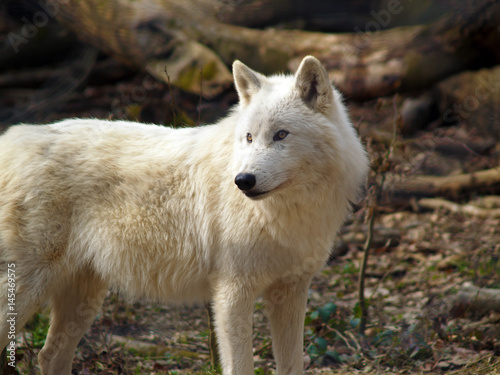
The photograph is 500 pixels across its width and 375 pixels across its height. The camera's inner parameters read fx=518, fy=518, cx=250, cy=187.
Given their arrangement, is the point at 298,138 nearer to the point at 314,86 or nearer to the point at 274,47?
the point at 314,86

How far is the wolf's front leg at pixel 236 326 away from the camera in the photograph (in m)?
3.52

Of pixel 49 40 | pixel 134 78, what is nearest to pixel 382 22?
pixel 134 78

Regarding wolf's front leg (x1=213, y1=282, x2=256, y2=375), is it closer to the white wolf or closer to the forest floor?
the white wolf

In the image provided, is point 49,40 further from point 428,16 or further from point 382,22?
point 428,16

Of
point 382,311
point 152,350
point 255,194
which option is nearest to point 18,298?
point 152,350

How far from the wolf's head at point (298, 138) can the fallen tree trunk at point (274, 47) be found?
444 cm

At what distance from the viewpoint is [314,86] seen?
354 cm

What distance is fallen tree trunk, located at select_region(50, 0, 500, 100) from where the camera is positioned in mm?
7770

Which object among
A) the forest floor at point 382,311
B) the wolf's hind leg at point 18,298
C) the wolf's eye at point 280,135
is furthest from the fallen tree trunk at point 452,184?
the wolf's hind leg at point 18,298

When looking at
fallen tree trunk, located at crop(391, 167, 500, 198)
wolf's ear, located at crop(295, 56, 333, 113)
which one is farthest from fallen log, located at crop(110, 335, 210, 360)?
fallen tree trunk, located at crop(391, 167, 500, 198)

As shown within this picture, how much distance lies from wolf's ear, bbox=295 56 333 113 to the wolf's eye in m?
0.28

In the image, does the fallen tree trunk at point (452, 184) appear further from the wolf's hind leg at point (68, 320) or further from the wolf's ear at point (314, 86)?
the wolf's hind leg at point (68, 320)

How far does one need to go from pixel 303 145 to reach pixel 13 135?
2266mm

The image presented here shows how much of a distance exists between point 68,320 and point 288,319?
5.88 ft
